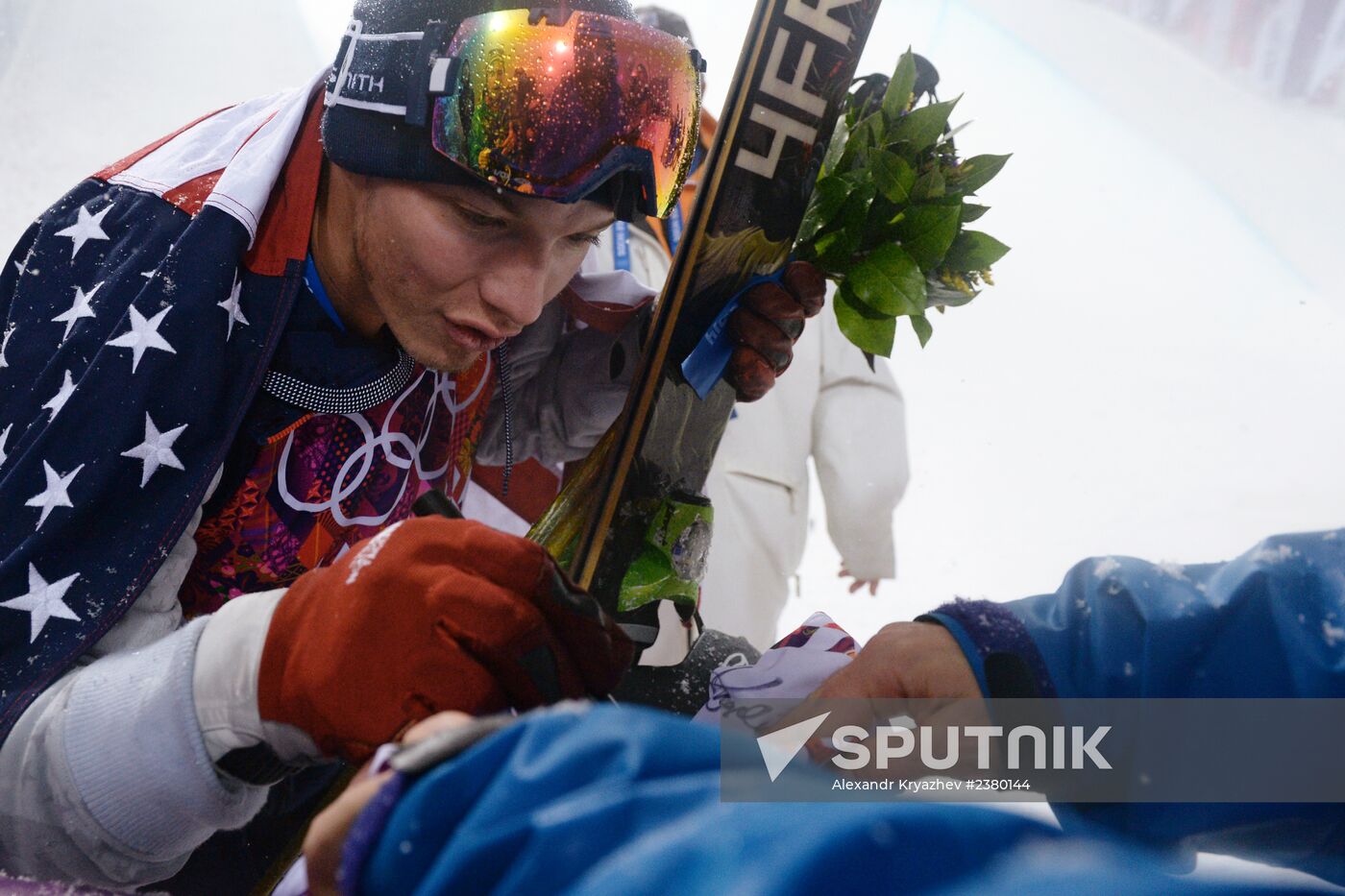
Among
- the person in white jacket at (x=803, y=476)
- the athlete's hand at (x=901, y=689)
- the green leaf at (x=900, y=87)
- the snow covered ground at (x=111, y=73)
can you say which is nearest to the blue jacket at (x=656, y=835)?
the athlete's hand at (x=901, y=689)

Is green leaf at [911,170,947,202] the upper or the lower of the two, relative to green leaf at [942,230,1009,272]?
upper

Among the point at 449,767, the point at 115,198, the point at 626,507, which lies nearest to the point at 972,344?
the point at 626,507

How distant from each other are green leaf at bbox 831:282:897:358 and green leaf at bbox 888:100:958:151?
6.8 inches

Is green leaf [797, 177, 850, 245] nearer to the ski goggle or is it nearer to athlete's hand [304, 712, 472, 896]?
the ski goggle

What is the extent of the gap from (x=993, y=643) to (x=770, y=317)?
534mm

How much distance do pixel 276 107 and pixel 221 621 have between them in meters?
0.60

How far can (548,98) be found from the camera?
87 centimetres

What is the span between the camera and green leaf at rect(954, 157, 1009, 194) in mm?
1104

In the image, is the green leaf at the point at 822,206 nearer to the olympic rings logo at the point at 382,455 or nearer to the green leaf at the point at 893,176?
the green leaf at the point at 893,176

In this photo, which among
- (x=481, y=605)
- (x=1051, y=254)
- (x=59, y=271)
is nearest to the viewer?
(x=481, y=605)

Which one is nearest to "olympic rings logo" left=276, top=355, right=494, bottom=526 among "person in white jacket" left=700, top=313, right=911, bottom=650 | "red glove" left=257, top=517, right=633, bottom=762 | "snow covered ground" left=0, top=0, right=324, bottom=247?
"red glove" left=257, top=517, right=633, bottom=762

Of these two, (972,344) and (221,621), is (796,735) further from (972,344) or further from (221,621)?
(972,344)

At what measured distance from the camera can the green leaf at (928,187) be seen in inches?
42.8

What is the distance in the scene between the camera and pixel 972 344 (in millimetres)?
1814
